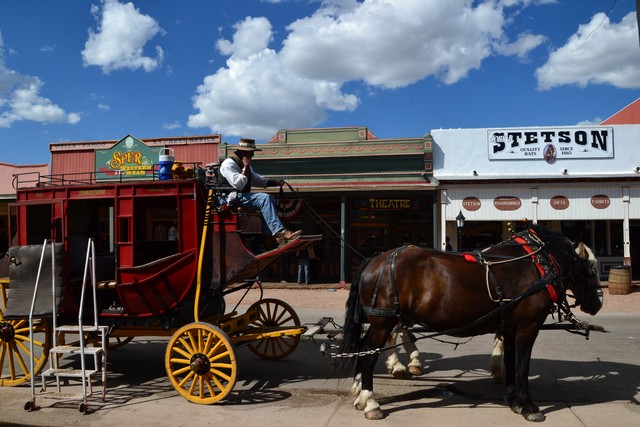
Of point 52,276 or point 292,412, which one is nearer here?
point 292,412

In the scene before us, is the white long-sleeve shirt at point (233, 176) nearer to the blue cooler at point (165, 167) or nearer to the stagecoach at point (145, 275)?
the stagecoach at point (145, 275)

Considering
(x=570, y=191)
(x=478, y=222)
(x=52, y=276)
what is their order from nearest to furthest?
(x=52, y=276)
(x=570, y=191)
(x=478, y=222)

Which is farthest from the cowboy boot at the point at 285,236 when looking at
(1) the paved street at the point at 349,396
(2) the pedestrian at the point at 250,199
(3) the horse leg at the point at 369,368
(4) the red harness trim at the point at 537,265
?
(4) the red harness trim at the point at 537,265

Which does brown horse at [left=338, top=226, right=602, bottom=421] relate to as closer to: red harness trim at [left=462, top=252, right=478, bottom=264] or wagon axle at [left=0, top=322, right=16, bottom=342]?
red harness trim at [left=462, top=252, right=478, bottom=264]

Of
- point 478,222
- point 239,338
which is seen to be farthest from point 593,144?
point 239,338

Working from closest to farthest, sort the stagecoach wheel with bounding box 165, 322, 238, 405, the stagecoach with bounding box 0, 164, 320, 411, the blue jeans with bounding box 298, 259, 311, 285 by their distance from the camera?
the stagecoach wheel with bounding box 165, 322, 238, 405 → the stagecoach with bounding box 0, 164, 320, 411 → the blue jeans with bounding box 298, 259, 311, 285

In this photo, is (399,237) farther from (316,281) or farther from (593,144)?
(593,144)

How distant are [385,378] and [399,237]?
1445cm

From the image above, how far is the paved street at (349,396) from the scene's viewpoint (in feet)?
17.4

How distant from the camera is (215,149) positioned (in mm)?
20781

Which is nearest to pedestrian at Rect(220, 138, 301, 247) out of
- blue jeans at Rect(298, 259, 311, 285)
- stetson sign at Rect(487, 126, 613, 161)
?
blue jeans at Rect(298, 259, 311, 285)

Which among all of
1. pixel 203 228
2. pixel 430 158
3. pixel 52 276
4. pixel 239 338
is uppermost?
pixel 430 158

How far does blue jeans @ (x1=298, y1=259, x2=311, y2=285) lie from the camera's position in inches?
771

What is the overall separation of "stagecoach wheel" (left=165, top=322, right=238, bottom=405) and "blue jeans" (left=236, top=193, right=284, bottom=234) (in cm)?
139
